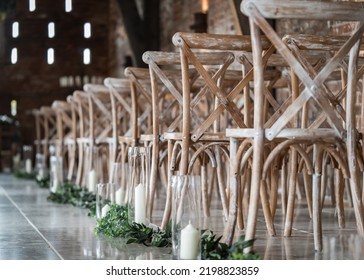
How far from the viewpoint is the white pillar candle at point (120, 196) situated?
203 inches

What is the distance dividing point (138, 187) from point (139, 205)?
0.30 feet

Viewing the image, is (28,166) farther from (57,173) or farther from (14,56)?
(14,56)

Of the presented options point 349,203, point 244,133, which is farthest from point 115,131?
point 244,133

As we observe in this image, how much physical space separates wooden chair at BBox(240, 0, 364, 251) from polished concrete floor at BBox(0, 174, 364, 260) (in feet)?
0.66

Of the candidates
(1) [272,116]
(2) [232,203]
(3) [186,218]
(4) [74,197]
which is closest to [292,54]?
(2) [232,203]

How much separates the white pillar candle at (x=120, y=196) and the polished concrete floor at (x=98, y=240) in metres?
0.22

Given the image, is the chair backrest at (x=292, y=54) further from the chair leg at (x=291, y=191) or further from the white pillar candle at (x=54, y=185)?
the white pillar candle at (x=54, y=185)

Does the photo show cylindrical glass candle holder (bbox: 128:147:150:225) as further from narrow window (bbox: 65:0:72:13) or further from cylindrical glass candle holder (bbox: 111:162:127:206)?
narrow window (bbox: 65:0:72:13)

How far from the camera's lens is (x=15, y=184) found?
9.98 meters

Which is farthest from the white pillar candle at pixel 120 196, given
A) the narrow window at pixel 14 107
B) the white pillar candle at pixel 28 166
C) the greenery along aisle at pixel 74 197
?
the narrow window at pixel 14 107

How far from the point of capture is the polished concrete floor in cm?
382

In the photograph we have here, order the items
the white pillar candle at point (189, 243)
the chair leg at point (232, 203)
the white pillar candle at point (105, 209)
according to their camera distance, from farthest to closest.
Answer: the white pillar candle at point (105, 209) < the chair leg at point (232, 203) < the white pillar candle at point (189, 243)

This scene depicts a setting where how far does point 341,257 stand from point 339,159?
442 millimetres
